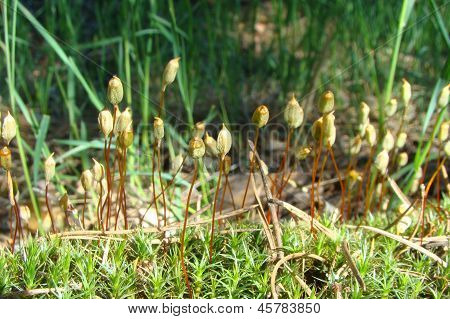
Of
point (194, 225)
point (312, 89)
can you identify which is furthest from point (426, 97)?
point (194, 225)

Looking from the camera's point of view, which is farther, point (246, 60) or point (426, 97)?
point (246, 60)

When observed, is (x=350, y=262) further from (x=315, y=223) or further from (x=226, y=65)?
(x=226, y=65)

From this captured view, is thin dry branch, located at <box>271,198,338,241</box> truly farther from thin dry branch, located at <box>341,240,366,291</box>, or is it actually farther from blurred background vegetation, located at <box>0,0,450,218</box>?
blurred background vegetation, located at <box>0,0,450,218</box>

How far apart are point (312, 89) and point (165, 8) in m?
0.64

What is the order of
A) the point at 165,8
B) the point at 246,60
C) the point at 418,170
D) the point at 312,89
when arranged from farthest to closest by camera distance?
1. the point at 246,60
2. the point at 165,8
3. the point at 312,89
4. the point at 418,170

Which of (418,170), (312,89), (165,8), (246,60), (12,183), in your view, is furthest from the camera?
(246,60)

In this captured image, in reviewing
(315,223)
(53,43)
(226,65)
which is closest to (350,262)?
(315,223)

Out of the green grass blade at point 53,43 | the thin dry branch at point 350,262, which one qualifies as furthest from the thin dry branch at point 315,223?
the green grass blade at point 53,43

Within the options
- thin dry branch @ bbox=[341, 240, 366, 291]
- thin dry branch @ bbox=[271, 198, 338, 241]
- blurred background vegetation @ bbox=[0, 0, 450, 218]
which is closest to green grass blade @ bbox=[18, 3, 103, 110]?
blurred background vegetation @ bbox=[0, 0, 450, 218]

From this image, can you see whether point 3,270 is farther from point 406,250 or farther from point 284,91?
point 284,91

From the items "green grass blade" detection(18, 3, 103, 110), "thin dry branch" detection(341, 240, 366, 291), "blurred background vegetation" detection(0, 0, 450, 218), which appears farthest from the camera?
"blurred background vegetation" detection(0, 0, 450, 218)

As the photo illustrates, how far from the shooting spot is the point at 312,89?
2109 millimetres

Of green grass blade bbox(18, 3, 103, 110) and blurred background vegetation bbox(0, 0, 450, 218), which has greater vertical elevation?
green grass blade bbox(18, 3, 103, 110)

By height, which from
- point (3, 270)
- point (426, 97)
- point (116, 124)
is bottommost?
point (426, 97)
